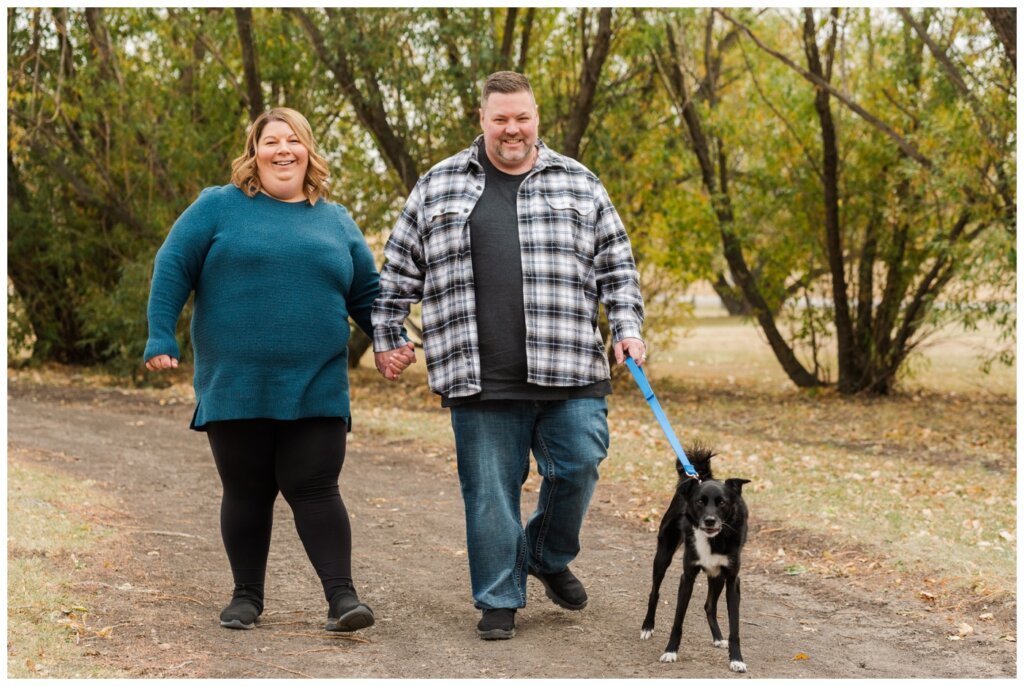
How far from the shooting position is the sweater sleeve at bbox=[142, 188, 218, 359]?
4789 mm

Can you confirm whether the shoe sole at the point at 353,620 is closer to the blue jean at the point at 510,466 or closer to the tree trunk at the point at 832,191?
the blue jean at the point at 510,466

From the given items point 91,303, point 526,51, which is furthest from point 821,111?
point 91,303

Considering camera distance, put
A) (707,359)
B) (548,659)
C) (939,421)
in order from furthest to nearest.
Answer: (707,359) < (939,421) < (548,659)

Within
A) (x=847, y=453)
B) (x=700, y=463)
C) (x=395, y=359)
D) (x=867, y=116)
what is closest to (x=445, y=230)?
(x=395, y=359)

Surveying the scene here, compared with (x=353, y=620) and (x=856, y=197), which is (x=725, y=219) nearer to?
(x=856, y=197)

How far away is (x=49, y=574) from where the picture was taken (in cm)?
562

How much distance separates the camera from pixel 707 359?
2377 centimetres

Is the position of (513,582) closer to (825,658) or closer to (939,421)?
(825,658)

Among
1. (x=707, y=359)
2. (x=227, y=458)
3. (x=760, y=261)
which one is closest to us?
(x=227, y=458)

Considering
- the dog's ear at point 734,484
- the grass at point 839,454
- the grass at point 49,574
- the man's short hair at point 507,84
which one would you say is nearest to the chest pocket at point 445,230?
the man's short hair at point 507,84

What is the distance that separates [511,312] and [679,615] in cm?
137

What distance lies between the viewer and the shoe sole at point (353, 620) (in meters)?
4.79

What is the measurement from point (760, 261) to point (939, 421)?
12.6ft

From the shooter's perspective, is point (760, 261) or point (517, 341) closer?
point (517, 341)
